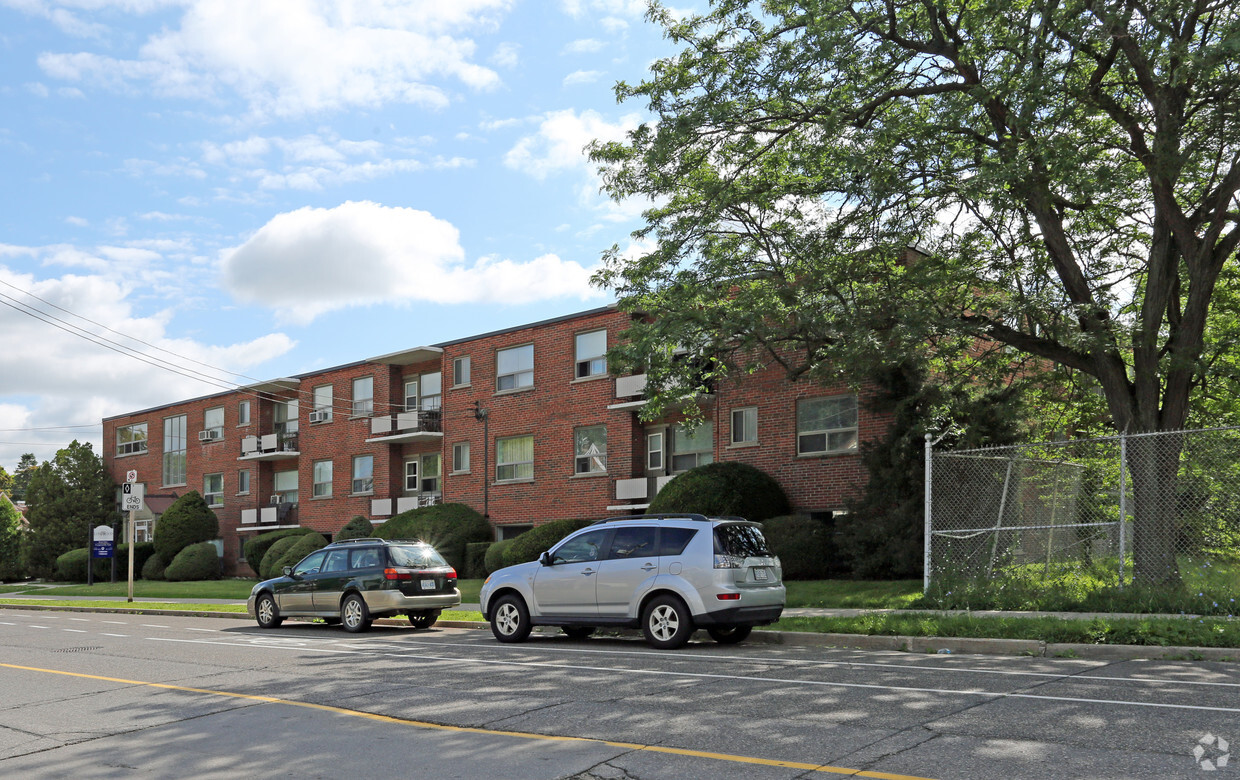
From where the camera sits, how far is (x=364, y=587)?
17.8m

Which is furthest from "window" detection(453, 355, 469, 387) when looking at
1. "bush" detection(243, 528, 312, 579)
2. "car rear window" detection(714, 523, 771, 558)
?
"car rear window" detection(714, 523, 771, 558)

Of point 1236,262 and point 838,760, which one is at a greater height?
point 1236,262

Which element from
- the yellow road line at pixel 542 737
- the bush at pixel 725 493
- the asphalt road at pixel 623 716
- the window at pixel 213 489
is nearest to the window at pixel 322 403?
the window at pixel 213 489

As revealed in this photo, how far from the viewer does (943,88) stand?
1647cm

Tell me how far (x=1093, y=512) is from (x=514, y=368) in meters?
19.5

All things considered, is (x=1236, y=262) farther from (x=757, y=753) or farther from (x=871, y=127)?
(x=757, y=753)

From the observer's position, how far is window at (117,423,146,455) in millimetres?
54688

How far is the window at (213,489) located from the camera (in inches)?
1930

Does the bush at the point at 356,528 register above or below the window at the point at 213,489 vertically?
below

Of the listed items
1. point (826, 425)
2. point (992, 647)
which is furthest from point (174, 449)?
point (992, 647)

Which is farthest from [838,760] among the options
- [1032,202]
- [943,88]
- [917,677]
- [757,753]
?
[943,88]

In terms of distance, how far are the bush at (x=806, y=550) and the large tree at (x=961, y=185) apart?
561cm

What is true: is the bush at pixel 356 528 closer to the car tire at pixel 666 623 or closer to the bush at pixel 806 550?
the bush at pixel 806 550

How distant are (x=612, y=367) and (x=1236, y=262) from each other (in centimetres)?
1277
